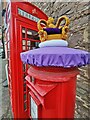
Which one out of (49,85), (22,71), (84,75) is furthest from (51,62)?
(84,75)

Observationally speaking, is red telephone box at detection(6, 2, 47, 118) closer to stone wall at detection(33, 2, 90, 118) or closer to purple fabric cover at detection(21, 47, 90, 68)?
stone wall at detection(33, 2, 90, 118)

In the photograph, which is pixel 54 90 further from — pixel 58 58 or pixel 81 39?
pixel 81 39

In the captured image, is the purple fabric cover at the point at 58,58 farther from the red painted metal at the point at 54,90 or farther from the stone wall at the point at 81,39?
the stone wall at the point at 81,39

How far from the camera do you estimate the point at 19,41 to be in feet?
5.68

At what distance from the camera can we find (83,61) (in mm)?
1058

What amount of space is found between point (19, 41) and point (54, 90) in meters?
0.87

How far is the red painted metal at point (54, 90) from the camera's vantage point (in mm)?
1097

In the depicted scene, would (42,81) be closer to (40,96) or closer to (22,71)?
(40,96)

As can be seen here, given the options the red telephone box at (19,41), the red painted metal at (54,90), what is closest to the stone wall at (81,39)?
the red telephone box at (19,41)

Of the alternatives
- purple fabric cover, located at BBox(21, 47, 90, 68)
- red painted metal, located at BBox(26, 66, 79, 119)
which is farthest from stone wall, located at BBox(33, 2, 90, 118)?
purple fabric cover, located at BBox(21, 47, 90, 68)

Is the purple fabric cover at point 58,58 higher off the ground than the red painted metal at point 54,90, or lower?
higher

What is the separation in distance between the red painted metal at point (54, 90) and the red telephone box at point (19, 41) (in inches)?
23.4

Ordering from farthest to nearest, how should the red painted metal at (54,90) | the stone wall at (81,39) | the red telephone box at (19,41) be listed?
the stone wall at (81,39)
the red telephone box at (19,41)
the red painted metal at (54,90)

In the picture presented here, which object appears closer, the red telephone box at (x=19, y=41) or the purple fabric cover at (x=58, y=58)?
the purple fabric cover at (x=58, y=58)
